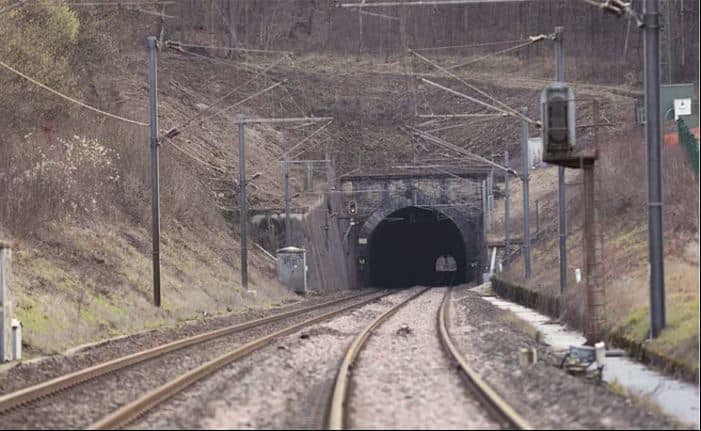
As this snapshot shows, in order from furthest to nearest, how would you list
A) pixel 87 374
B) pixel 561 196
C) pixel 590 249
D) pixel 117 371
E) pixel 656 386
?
1. pixel 561 196
2. pixel 590 249
3. pixel 117 371
4. pixel 87 374
5. pixel 656 386

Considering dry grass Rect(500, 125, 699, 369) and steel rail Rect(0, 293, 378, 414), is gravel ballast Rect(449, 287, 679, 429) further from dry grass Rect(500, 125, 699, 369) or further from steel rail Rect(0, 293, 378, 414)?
steel rail Rect(0, 293, 378, 414)

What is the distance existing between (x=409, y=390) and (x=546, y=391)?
1.69m

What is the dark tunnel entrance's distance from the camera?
8919 centimetres

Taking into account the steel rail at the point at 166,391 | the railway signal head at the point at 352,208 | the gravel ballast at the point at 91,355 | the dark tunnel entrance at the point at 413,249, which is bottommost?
the dark tunnel entrance at the point at 413,249

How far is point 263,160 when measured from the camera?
72.8 meters

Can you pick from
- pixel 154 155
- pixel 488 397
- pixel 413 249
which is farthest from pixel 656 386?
pixel 413 249

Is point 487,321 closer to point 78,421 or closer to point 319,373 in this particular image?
point 319,373

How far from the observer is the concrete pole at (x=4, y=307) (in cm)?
2056

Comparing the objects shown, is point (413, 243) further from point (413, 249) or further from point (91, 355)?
point (91, 355)

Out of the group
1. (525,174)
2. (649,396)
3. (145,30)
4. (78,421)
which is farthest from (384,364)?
(145,30)

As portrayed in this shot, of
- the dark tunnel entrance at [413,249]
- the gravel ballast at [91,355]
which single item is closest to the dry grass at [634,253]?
the gravel ballast at [91,355]

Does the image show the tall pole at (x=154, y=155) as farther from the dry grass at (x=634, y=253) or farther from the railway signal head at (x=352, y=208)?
the railway signal head at (x=352, y=208)

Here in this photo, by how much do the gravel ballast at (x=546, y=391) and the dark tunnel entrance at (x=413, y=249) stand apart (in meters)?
61.4

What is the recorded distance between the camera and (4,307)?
20.8m
